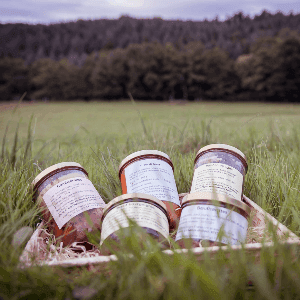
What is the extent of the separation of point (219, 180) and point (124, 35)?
49.8m

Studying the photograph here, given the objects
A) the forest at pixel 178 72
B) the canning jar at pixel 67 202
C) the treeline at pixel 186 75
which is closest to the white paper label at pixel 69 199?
the canning jar at pixel 67 202

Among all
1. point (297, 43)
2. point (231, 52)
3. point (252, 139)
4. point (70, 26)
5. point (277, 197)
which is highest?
point (70, 26)

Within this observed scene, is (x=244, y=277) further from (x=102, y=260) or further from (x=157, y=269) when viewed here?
(x=102, y=260)

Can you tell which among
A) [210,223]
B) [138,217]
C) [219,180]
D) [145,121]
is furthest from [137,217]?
[145,121]

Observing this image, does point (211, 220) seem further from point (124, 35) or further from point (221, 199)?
point (124, 35)

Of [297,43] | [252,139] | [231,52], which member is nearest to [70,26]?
[231,52]

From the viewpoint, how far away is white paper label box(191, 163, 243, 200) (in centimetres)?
124

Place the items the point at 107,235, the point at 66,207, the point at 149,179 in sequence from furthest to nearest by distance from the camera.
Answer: the point at 149,179 < the point at 66,207 < the point at 107,235

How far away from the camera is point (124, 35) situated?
46.8 metres

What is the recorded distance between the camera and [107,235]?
0.99m

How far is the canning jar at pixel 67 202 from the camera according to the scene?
1.17 metres

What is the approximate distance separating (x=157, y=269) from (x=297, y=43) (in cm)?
2675

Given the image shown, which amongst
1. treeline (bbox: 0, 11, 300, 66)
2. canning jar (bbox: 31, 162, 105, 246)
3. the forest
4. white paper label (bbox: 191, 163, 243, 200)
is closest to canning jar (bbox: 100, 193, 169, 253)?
canning jar (bbox: 31, 162, 105, 246)

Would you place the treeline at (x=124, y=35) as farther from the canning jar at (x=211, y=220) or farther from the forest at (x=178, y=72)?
the canning jar at (x=211, y=220)
